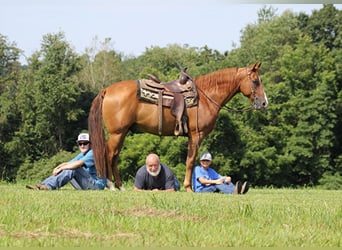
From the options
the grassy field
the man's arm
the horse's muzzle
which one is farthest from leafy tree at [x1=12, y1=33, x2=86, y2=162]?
the grassy field

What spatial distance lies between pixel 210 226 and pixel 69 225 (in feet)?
4.65

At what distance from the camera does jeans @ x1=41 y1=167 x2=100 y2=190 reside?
35.5 feet

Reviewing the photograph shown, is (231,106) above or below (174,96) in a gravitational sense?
below

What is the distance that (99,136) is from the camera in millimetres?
12016

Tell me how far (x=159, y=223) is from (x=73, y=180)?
5009 mm

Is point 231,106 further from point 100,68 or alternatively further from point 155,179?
point 155,179

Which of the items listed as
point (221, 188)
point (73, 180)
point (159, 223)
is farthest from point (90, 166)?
point (159, 223)

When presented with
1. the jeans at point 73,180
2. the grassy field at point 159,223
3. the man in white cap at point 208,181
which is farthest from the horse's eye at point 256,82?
the grassy field at point 159,223

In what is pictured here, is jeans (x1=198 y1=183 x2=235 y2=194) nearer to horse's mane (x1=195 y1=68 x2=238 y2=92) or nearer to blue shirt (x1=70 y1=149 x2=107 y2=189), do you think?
blue shirt (x1=70 y1=149 x2=107 y2=189)

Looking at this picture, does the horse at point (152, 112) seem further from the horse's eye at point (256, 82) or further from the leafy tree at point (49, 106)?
the leafy tree at point (49, 106)

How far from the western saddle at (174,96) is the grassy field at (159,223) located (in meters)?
4.13

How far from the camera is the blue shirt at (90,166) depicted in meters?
11.6

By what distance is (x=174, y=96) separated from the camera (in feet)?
42.3

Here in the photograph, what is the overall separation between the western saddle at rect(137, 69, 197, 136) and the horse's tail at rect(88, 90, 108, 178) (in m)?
0.86
